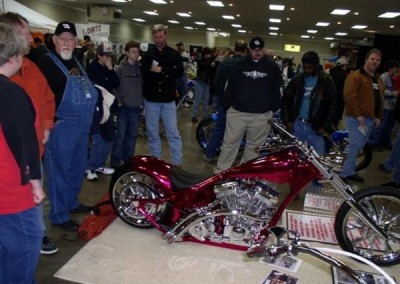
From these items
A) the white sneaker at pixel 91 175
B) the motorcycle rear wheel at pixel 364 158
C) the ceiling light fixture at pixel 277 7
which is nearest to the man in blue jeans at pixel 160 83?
the white sneaker at pixel 91 175

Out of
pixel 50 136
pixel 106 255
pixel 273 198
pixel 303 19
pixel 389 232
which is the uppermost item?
pixel 303 19

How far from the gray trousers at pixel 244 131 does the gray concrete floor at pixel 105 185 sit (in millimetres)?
743

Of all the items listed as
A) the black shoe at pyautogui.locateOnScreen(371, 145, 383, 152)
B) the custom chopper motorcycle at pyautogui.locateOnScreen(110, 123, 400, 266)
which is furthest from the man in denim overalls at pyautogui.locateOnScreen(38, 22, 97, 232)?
the black shoe at pyautogui.locateOnScreen(371, 145, 383, 152)

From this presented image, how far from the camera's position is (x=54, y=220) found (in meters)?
3.03

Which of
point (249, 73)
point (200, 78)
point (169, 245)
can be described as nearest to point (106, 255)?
point (169, 245)

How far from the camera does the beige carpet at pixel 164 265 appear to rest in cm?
248

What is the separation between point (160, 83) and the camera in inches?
163

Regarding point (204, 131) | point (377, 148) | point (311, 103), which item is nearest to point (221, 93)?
point (204, 131)

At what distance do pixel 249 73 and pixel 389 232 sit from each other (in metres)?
1.88

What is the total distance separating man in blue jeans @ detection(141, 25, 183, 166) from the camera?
4.12m

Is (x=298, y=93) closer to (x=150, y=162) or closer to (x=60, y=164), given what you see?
(x=150, y=162)

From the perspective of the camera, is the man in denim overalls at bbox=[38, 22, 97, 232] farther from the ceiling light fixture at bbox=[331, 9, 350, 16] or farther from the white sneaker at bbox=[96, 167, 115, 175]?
Result: the ceiling light fixture at bbox=[331, 9, 350, 16]

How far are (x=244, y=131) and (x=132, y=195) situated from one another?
4.82 ft

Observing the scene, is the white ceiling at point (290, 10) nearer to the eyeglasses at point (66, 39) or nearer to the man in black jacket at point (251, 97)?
the man in black jacket at point (251, 97)
